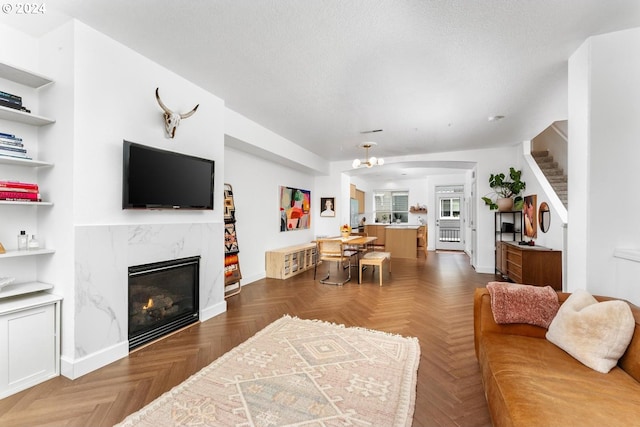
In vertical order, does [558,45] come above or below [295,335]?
above

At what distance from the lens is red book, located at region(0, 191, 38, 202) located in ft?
6.69

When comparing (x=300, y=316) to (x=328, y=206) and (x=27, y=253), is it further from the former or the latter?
(x=328, y=206)

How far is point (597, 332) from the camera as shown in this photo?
1.52 metres

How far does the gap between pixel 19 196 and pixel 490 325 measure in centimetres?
353

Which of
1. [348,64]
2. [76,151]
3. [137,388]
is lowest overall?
[137,388]

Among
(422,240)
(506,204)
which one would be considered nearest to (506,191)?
(506,204)

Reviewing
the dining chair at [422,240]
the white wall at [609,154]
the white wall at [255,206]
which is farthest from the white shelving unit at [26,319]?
the dining chair at [422,240]

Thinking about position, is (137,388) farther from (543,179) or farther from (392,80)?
(543,179)

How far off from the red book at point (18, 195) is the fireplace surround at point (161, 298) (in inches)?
34.8

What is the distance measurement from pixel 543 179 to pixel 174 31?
564 centimetres

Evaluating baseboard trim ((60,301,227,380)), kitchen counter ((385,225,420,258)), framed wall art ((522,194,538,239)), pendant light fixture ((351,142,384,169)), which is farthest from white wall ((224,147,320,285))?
framed wall art ((522,194,538,239))

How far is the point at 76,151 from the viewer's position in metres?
2.17

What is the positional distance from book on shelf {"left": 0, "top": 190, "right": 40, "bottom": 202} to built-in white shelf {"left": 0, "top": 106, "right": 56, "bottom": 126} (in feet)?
1.84

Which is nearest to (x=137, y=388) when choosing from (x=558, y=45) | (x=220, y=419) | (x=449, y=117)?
(x=220, y=419)
